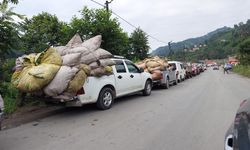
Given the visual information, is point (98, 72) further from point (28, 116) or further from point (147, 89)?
point (147, 89)

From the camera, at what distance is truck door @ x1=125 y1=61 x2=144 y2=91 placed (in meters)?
14.0

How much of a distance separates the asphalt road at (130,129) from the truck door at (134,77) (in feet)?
6.72

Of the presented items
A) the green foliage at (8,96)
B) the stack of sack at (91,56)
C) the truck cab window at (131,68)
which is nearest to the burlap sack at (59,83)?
the stack of sack at (91,56)

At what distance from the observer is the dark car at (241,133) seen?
131 inches

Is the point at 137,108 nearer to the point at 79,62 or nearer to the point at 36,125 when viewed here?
the point at 79,62

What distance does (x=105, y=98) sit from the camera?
11773 millimetres

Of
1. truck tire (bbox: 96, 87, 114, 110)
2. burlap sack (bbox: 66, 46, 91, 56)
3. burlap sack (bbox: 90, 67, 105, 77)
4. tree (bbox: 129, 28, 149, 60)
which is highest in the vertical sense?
tree (bbox: 129, 28, 149, 60)

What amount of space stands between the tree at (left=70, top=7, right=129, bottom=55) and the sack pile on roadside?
7.46 m

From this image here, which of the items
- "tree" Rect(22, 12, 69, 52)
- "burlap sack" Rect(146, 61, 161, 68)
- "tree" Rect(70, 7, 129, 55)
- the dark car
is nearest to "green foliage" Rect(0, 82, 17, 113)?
"tree" Rect(22, 12, 69, 52)

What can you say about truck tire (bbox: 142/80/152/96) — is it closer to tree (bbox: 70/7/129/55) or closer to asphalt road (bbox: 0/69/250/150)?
asphalt road (bbox: 0/69/250/150)

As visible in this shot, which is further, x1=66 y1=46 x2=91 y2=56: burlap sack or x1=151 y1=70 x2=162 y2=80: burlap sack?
x1=151 y1=70 x2=162 y2=80: burlap sack

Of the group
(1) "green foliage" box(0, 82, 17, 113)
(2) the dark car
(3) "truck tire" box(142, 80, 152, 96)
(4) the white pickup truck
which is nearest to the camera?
(2) the dark car

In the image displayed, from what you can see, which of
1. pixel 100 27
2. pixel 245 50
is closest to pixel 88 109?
pixel 100 27

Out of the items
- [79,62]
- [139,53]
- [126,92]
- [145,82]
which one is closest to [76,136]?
[79,62]
